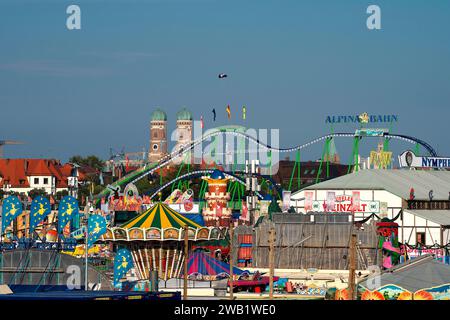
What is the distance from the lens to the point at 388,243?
76.9 m

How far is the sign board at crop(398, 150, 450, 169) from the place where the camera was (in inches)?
4564

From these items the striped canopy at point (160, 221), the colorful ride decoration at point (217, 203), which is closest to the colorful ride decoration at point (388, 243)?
the striped canopy at point (160, 221)

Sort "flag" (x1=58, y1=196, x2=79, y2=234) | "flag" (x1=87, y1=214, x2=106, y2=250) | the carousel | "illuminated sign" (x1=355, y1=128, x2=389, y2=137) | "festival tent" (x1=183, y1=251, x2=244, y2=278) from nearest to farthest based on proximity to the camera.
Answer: "flag" (x1=87, y1=214, x2=106, y2=250) < "flag" (x1=58, y1=196, x2=79, y2=234) < the carousel < "festival tent" (x1=183, y1=251, x2=244, y2=278) < "illuminated sign" (x1=355, y1=128, x2=389, y2=137)

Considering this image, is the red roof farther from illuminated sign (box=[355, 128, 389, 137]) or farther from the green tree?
illuminated sign (box=[355, 128, 389, 137])

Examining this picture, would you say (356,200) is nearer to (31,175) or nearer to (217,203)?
(217,203)

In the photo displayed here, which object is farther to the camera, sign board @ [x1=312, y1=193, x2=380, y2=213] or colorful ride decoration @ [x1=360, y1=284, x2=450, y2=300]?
sign board @ [x1=312, y1=193, x2=380, y2=213]

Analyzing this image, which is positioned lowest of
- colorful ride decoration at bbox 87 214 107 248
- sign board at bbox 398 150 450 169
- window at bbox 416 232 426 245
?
window at bbox 416 232 426 245

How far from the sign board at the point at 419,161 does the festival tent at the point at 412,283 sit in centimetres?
6441

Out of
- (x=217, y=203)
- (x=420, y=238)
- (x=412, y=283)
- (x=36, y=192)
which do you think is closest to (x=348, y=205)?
(x=420, y=238)

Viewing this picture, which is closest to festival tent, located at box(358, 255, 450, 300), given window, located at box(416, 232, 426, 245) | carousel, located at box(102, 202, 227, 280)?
carousel, located at box(102, 202, 227, 280)

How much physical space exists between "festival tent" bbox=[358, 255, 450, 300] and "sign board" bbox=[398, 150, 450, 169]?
64412 millimetres

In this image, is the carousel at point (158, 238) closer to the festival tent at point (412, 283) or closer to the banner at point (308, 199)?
the festival tent at point (412, 283)

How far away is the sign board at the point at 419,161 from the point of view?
380ft
